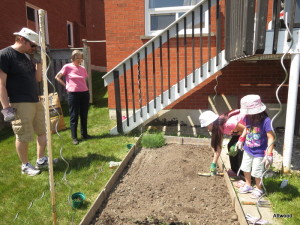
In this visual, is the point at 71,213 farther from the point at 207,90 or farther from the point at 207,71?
the point at 207,90

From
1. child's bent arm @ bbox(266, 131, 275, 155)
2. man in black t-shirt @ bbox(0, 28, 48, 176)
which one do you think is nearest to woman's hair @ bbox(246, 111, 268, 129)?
child's bent arm @ bbox(266, 131, 275, 155)

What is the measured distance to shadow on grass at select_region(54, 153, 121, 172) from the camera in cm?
404

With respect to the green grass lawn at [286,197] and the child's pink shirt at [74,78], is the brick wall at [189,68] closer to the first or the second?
the child's pink shirt at [74,78]

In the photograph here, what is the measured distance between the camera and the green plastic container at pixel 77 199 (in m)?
2.94

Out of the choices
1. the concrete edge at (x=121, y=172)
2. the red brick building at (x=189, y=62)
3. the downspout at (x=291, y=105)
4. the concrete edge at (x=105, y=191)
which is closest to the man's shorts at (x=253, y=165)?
the concrete edge at (x=121, y=172)

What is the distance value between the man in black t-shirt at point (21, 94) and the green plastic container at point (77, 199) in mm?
1080

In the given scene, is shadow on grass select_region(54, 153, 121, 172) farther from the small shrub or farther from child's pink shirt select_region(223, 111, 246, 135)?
child's pink shirt select_region(223, 111, 246, 135)

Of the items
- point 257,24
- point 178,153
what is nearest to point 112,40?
point 178,153

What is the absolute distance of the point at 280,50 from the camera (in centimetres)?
346

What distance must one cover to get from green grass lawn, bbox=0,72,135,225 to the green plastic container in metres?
0.06

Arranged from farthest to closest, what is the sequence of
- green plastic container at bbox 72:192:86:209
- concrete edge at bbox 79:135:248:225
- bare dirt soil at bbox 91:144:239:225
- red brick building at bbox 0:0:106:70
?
1. red brick building at bbox 0:0:106:70
2. green plastic container at bbox 72:192:86:209
3. bare dirt soil at bbox 91:144:239:225
4. concrete edge at bbox 79:135:248:225

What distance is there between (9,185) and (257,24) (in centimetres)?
381

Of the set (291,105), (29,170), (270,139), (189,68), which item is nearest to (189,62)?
(189,68)

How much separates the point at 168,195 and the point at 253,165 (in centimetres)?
107
